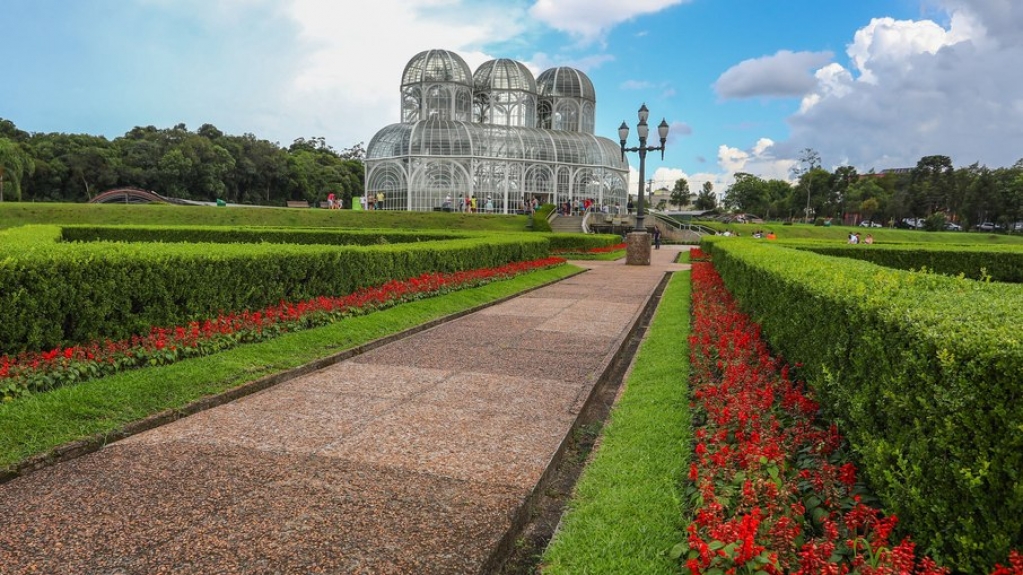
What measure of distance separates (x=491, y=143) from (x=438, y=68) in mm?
7693

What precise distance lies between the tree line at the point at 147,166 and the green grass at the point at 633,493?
5287cm

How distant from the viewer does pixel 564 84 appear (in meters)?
49.2

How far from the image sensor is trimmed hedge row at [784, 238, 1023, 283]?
15.7 m

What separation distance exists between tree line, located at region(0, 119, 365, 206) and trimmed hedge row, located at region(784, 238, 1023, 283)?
5097 cm

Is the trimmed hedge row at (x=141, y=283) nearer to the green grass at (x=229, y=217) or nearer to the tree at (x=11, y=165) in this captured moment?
the green grass at (x=229, y=217)

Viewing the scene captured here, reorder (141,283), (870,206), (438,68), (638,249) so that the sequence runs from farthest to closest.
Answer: (870,206) < (438,68) < (638,249) < (141,283)

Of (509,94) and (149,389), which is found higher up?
(509,94)

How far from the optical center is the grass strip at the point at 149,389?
13.3ft

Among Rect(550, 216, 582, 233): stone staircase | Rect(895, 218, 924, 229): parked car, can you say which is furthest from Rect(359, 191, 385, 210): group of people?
Rect(895, 218, 924, 229): parked car

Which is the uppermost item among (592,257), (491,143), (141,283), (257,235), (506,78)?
(506,78)

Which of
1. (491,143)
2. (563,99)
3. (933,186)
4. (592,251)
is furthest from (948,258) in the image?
(933,186)

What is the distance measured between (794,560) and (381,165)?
4230 cm

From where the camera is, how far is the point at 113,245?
7234 mm

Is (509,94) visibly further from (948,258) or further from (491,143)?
(948,258)
